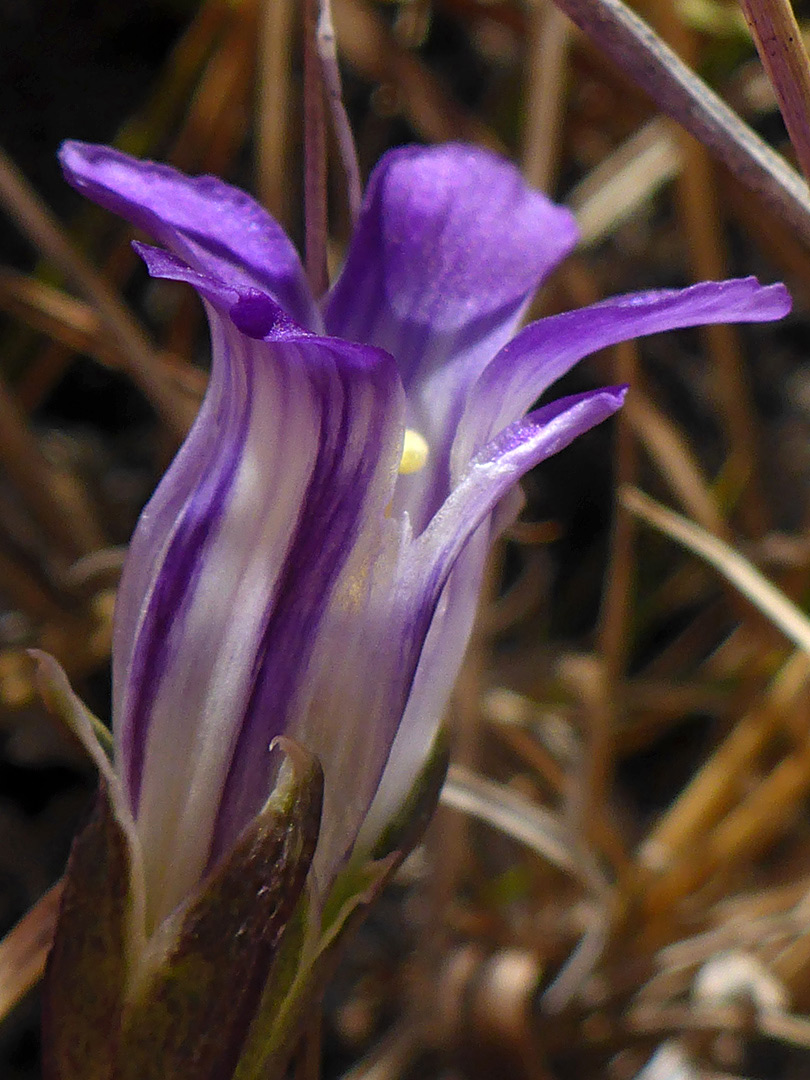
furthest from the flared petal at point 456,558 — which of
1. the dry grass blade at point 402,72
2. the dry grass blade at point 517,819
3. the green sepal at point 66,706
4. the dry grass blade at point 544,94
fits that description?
the dry grass blade at point 402,72

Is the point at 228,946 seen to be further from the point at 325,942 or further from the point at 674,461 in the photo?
the point at 674,461

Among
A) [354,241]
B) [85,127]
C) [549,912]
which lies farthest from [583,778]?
[85,127]

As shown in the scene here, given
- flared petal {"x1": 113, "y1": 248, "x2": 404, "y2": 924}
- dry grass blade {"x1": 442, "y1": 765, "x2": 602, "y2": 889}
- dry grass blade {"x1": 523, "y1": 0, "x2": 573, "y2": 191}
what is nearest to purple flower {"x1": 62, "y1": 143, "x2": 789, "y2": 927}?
flared petal {"x1": 113, "y1": 248, "x2": 404, "y2": 924}

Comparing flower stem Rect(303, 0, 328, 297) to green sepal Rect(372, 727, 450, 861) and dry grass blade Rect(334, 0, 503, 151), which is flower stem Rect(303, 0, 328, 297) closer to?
green sepal Rect(372, 727, 450, 861)

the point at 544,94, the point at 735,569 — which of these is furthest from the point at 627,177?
the point at 735,569

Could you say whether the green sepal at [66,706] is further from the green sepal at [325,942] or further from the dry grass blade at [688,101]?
the dry grass blade at [688,101]

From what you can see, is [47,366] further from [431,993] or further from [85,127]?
[431,993]
